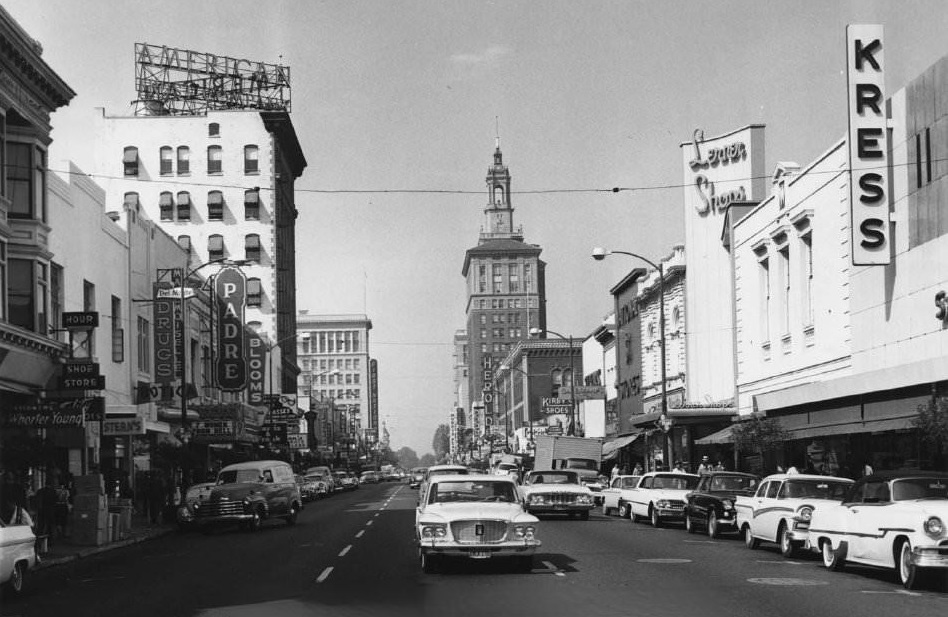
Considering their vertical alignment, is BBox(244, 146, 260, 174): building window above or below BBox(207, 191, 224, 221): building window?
above

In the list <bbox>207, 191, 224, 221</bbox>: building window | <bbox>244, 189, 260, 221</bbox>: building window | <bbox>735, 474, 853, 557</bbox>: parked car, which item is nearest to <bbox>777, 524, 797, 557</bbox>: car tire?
<bbox>735, 474, 853, 557</bbox>: parked car

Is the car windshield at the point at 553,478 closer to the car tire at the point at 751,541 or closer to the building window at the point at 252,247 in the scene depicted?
the car tire at the point at 751,541

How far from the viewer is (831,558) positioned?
64.8 feet

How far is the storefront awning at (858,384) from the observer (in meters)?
28.5

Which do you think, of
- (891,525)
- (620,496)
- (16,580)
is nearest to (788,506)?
(891,525)

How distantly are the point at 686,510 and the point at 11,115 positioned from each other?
833 inches

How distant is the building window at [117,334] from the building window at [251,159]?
151ft

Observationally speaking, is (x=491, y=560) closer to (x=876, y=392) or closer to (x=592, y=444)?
(x=876, y=392)

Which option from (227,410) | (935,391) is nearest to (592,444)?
(227,410)

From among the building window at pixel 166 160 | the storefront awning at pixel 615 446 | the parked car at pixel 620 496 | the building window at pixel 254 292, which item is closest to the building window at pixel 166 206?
the building window at pixel 166 160

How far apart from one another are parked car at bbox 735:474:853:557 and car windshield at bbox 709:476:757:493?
428 centimetres

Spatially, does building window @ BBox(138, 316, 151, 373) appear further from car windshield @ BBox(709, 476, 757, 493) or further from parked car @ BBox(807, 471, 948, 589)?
parked car @ BBox(807, 471, 948, 589)

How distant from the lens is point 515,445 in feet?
461

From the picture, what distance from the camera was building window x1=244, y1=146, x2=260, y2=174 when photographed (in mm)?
93062
